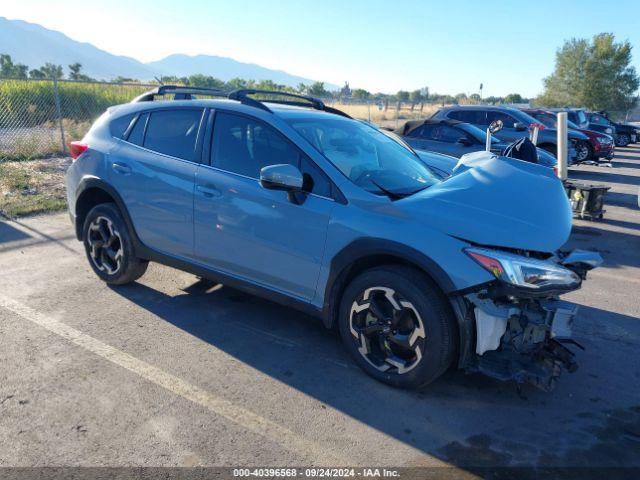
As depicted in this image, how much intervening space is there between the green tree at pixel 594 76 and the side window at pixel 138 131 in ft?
138

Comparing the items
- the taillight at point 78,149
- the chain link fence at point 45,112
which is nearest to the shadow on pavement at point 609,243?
the taillight at point 78,149

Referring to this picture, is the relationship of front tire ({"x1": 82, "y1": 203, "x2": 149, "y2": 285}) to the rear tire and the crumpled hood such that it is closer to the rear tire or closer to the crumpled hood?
the crumpled hood

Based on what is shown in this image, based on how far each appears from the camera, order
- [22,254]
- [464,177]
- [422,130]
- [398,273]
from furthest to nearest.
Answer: [422,130] → [22,254] → [464,177] → [398,273]

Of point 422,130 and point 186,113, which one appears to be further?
point 422,130

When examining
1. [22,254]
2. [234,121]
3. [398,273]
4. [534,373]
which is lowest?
[22,254]

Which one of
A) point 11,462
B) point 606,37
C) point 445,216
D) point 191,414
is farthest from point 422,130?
point 606,37

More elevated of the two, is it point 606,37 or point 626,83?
point 606,37

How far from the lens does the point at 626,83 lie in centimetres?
3959

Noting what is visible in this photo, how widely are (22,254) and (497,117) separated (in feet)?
36.5

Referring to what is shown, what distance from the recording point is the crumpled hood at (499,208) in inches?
112

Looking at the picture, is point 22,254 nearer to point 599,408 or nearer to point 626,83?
point 599,408

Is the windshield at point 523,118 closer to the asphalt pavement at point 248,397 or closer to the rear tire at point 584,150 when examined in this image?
the rear tire at point 584,150

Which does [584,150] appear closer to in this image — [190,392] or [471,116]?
[471,116]

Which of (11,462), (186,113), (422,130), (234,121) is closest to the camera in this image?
(11,462)
